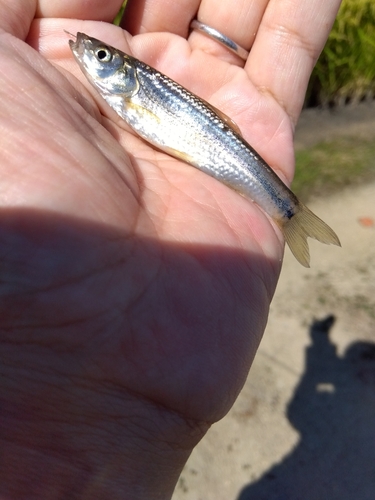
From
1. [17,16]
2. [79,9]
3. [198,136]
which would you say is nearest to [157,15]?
[79,9]

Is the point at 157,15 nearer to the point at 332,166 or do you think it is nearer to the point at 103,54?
the point at 103,54

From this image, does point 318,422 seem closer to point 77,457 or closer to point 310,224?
point 310,224

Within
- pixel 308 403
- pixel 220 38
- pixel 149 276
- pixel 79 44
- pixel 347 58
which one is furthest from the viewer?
pixel 347 58

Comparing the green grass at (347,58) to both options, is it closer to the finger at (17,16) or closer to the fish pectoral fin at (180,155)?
the fish pectoral fin at (180,155)

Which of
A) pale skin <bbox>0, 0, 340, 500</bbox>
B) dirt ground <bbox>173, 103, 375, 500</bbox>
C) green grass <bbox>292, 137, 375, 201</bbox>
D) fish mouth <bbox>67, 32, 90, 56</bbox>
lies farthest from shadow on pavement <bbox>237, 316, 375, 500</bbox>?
fish mouth <bbox>67, 32, 90, 56</bbox>

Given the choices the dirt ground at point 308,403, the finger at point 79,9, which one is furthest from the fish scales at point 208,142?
the dirt ground at point 308,403

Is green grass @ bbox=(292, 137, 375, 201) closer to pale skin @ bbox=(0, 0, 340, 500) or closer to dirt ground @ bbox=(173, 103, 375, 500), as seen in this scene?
dirt ground @ bbox=(173, 103, 375, 500)

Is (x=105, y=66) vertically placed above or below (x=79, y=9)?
below
